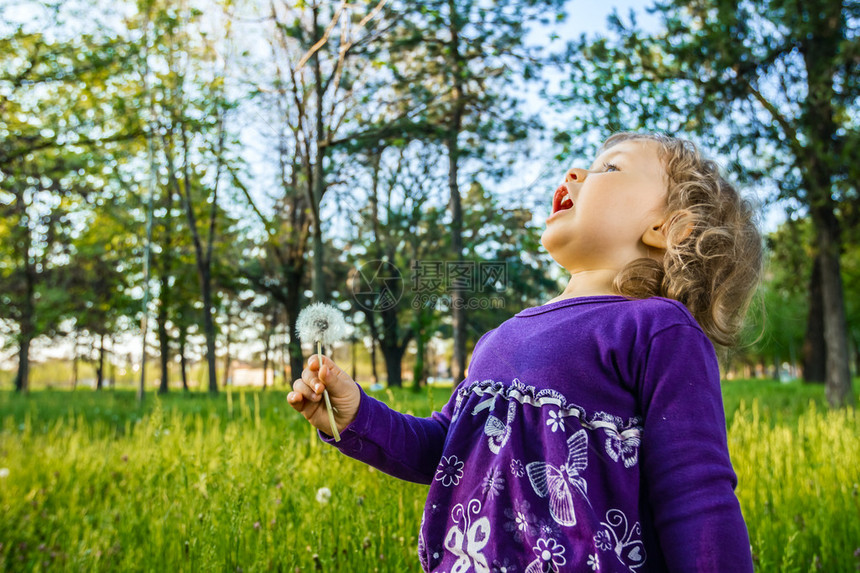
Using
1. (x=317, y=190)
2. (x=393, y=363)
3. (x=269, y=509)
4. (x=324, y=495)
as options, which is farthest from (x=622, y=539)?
(x=393, y=363)

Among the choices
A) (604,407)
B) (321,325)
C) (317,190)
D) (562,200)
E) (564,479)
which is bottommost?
(564,479)

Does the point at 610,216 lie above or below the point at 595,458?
above

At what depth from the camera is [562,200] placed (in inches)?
52.7

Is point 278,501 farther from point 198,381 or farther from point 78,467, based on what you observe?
point 78,467

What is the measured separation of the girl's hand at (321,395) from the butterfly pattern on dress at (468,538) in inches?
11.6

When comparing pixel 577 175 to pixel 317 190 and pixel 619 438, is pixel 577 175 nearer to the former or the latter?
pixel 619 438

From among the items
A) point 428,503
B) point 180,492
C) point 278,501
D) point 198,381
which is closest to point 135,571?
point 180,492

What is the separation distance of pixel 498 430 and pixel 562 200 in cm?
55

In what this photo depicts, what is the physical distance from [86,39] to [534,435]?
7.86m

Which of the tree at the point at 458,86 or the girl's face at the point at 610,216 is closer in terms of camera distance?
the girl's face at the point at 610,216

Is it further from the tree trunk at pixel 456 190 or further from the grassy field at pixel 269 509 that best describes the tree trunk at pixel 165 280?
the grassy field at pixel 269 509

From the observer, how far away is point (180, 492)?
2.56 m

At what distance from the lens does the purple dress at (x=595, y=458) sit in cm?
96

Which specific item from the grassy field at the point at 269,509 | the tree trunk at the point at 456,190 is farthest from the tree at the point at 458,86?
the grassy field at the point at 269,509
